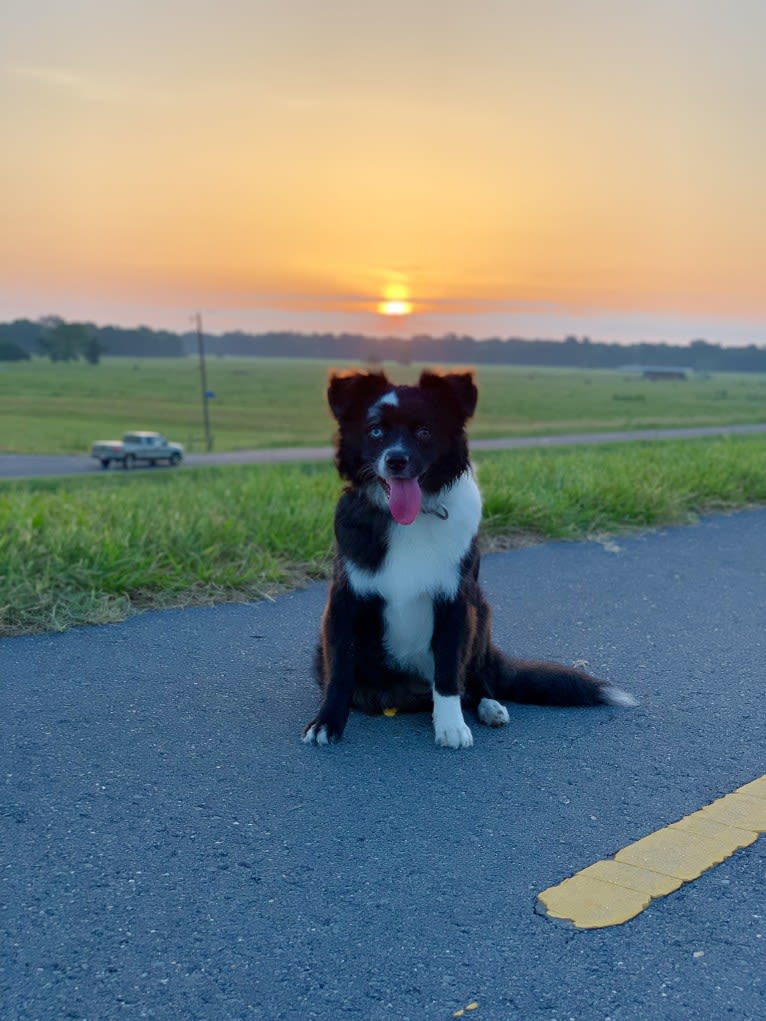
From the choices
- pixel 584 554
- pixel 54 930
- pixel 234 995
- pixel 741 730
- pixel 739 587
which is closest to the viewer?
pixel 234 995

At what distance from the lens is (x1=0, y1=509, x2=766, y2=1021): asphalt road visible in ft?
7.52

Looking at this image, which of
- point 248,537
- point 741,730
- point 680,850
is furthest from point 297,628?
point 680,850

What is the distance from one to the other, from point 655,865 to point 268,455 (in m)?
37.9

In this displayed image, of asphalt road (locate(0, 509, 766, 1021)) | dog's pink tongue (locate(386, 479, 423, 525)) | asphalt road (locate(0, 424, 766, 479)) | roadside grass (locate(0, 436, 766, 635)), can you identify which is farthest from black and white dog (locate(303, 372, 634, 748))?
asphalt road (locate(0, 424, 766, 479))

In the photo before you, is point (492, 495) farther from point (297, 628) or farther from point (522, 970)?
point (522, 970)

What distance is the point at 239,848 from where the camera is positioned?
296 centimetres

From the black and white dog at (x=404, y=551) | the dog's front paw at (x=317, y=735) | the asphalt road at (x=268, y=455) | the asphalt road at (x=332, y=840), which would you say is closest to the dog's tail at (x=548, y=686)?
the asphalt road at (x=332, y=840)

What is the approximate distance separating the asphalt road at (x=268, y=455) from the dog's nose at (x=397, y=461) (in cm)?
2918

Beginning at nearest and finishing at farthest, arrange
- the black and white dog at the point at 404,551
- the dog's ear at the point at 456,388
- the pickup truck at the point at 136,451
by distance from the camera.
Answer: the black and white dog at the point at 404,551 → the dog's ear at the point at 456,388 → the pickup truck at the point at 136,451

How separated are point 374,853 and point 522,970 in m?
0.68

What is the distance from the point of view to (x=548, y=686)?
4.30 m

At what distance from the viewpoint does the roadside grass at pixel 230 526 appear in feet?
18.7

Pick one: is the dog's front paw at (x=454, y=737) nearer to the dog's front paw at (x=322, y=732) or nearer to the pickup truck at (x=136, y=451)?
the dog's front paw at (x=322, y=732)

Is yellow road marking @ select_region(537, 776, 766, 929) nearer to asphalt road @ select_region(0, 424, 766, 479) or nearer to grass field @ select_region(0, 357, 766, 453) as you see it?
grass field @ select_region(0, 357, 766, 453)
